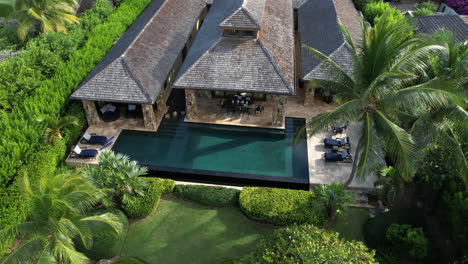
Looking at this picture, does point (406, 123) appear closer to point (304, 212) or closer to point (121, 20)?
point (304, 212)

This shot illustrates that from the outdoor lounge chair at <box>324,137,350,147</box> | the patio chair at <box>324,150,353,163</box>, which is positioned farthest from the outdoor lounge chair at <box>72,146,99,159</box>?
the outdoor lounge chair at <box>324,137,350,147</box>

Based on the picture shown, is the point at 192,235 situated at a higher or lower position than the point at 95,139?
lower

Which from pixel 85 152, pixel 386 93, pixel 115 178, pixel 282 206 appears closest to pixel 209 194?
pixel 282 206

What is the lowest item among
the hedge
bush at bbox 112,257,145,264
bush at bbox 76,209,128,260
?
bush at bbox 112,257,145,264

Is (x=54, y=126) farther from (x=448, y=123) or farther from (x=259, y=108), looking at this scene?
(x=448, y=123)

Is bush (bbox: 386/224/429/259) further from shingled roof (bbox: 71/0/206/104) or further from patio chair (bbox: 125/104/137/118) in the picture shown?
patio chair (bbox: 125/104/137/118)

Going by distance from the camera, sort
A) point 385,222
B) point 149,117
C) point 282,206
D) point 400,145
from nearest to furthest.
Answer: point 400,145 < point 385,222 < point 282,206 < point 149,117

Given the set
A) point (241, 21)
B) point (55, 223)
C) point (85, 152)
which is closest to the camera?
point (55, 223)
